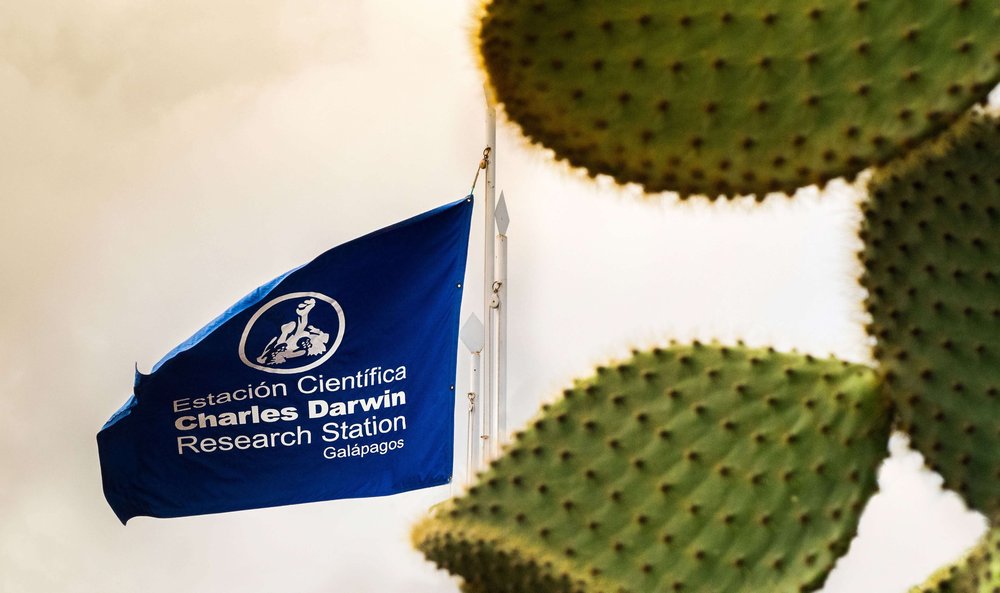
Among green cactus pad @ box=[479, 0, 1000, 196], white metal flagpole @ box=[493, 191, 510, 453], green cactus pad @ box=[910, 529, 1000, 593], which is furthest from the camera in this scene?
white metal flagpole @ box=[493, 191, 510, 453]

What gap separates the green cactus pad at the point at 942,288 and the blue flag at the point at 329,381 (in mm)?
5156

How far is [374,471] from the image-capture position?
24.3 feet

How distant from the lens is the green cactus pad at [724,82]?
2334 millimetres

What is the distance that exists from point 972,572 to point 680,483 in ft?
1.64

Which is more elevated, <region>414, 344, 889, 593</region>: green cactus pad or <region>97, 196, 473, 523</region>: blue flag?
<region>97, 196, 473, 523</region>: blue flag

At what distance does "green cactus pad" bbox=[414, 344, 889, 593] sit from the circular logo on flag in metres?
5.09

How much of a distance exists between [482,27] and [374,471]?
529 cm

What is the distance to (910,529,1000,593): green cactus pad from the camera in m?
2.20

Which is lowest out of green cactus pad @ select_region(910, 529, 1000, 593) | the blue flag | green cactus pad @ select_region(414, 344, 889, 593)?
green cactus pad @ select_region(910, 529, 1000, 593)

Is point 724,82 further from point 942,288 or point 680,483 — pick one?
point 680,483

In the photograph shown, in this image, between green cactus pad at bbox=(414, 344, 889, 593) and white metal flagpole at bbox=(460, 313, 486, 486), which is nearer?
green cactus pad at bbox=(414, 344, 889, 593)

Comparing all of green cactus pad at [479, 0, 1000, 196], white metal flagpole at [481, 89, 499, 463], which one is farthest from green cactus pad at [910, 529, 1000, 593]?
white metal flagpole at [481, 89, 499, 463]

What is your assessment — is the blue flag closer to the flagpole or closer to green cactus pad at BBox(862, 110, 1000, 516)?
the flagpole

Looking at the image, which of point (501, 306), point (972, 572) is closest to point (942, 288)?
point (972, 572)
